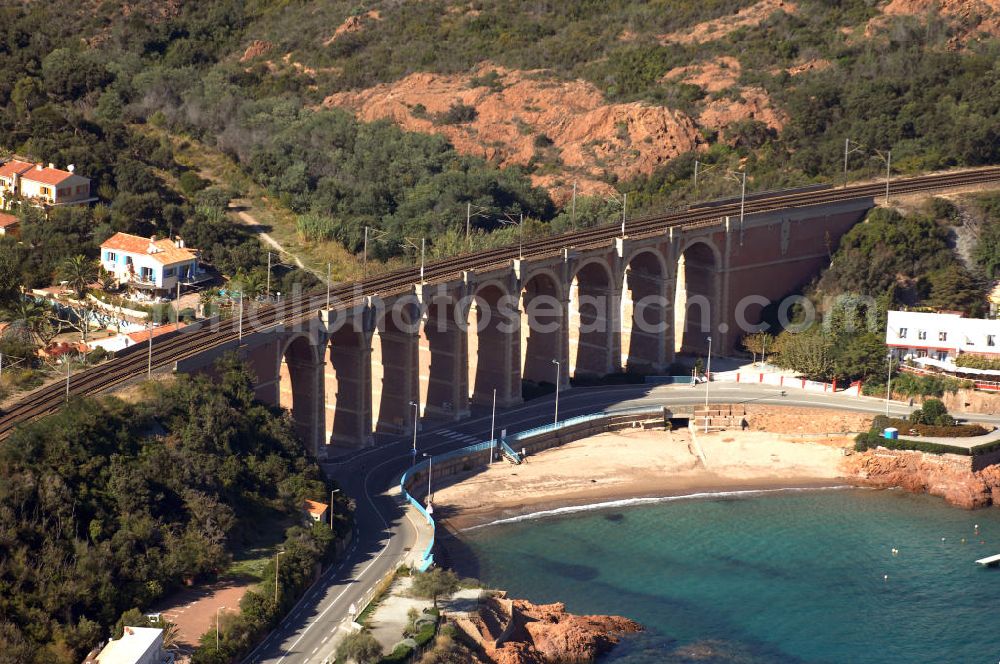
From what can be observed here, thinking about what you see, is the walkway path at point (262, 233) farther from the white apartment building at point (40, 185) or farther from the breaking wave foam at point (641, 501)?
the breaking wave foam at point (641, 501)

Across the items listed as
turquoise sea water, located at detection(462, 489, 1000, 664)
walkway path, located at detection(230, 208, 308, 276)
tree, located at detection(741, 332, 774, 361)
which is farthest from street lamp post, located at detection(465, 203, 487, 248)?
turquoise sea water, located at detection(462, 489, 1000, 664)

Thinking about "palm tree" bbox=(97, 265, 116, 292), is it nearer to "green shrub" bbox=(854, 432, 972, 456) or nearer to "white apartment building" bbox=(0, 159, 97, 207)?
"white apartment building" bbox=(0, 159, 97, 207)

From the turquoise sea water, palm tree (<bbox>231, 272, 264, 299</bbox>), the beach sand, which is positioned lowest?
the turquoise sea water

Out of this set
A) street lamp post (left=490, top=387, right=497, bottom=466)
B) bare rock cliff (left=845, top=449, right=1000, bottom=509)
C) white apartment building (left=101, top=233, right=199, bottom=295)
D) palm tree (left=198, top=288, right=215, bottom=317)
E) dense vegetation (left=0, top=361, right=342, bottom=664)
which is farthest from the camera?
white apartment building (left=101, top=233, right=199, bottom=295)

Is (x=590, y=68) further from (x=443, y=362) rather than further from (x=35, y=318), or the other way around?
(x=35, y=318)

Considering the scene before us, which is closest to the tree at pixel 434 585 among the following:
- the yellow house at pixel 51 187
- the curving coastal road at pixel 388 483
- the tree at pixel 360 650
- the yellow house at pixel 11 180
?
Result: the curving coastal road at pixel 388 483

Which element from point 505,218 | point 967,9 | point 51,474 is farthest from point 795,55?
point 51,474

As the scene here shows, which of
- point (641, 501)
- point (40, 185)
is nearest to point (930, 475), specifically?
point (641, 501)

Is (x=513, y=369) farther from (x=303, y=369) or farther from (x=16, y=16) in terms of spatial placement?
(x=16, y=16)
